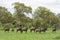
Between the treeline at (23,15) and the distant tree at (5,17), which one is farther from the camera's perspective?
the distant tree at (5,17)

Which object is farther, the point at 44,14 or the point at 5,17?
the point at 5,17

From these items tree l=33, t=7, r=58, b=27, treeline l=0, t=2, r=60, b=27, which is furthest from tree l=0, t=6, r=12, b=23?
tree l=33, t=7, r=58, b=27

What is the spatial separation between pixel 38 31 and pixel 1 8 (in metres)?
49.5

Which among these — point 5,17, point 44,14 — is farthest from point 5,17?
point 44,14

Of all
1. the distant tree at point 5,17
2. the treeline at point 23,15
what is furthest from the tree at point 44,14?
the distant tree at point 5,17

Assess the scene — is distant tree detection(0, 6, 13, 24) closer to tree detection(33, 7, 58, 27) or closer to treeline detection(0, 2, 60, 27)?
treeline detection(0, 2, 60, 27)

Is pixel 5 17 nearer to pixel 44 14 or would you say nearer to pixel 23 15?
pixel 23 15

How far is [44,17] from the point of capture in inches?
2746

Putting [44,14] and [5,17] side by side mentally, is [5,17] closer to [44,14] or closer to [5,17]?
[5,17]

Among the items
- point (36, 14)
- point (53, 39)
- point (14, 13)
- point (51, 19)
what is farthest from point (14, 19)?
point (53, 39)

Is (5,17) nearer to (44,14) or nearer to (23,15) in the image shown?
(23,15)

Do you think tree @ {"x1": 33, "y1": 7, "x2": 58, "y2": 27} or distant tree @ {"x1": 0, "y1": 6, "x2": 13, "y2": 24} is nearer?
tree @ {"x1": 33, "y1": 7, "x2": 58, "y2": 27}

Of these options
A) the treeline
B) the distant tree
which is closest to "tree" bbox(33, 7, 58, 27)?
the treeline

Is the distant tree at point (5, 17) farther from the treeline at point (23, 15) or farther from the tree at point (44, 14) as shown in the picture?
the tree at point (44, 14)
